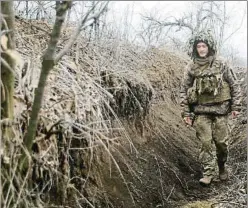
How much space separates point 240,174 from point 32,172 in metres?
3.35

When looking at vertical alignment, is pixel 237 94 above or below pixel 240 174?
above

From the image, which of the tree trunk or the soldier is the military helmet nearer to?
the soldier

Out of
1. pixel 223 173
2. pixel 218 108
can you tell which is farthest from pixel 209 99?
pixel 223 173

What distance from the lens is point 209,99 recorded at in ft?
19.7

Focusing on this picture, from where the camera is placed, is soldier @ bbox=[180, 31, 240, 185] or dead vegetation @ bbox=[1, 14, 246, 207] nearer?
dead vegetation @ bbox=[1, 14, 246, 207]

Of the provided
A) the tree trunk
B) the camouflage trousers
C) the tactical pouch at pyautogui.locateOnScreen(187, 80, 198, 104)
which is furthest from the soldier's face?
the tree trunk

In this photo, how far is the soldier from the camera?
5.91m

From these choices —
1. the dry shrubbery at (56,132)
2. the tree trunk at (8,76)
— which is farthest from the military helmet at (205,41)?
the tree trunk at (8,76)

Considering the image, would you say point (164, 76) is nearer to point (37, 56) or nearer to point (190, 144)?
point (190, 144)

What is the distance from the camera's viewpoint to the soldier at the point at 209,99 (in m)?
5.91

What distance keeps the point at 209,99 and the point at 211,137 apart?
0.42 m

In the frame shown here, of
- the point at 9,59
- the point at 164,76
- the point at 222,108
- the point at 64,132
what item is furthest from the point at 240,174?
the point at 9,59

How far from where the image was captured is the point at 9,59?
10.0 ft

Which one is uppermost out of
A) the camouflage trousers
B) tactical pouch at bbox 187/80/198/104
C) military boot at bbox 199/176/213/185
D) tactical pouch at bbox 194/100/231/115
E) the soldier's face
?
the soldier's face
